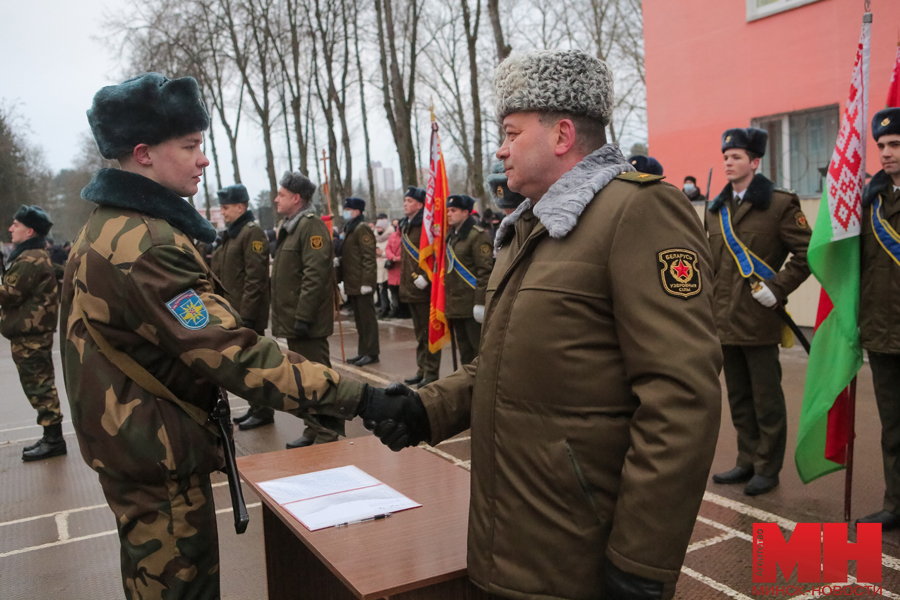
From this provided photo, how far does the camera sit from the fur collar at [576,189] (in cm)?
193

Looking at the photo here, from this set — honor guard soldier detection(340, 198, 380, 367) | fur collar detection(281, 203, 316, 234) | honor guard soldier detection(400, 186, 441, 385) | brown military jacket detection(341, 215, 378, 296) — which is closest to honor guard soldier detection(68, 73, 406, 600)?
fur collar detection(281, 203, 316, 234)

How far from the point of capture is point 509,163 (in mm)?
2156

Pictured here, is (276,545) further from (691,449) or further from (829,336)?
(829,336)

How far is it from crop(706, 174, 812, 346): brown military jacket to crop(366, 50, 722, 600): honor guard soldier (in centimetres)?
312

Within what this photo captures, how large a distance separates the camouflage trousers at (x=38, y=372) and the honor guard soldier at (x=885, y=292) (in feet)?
20.3

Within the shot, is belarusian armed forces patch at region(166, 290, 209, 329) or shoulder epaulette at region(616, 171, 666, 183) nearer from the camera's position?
shoulder epaulette at region(616, 171, 666, 183)

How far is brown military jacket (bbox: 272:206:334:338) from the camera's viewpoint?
6.51m

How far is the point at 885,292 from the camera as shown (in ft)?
13.4

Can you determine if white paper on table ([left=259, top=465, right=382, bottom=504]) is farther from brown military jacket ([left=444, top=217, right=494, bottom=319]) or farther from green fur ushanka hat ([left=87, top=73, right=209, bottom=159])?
brown military jacket ([left=444, top=217, right=494, bottom=319])

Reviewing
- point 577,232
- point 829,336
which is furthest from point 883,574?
point 577,232

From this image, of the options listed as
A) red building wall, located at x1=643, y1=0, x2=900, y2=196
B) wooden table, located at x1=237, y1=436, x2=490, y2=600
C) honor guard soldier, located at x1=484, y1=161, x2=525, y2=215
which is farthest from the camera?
red building wall, located at x1=643, y1=0, x2=900, y2=196

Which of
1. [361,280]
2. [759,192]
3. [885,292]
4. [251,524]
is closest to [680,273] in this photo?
[885,292]

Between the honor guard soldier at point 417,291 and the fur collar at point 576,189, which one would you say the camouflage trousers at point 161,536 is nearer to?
the fur collar at point 576,189

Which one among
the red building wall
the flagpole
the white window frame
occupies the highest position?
the white window frame
